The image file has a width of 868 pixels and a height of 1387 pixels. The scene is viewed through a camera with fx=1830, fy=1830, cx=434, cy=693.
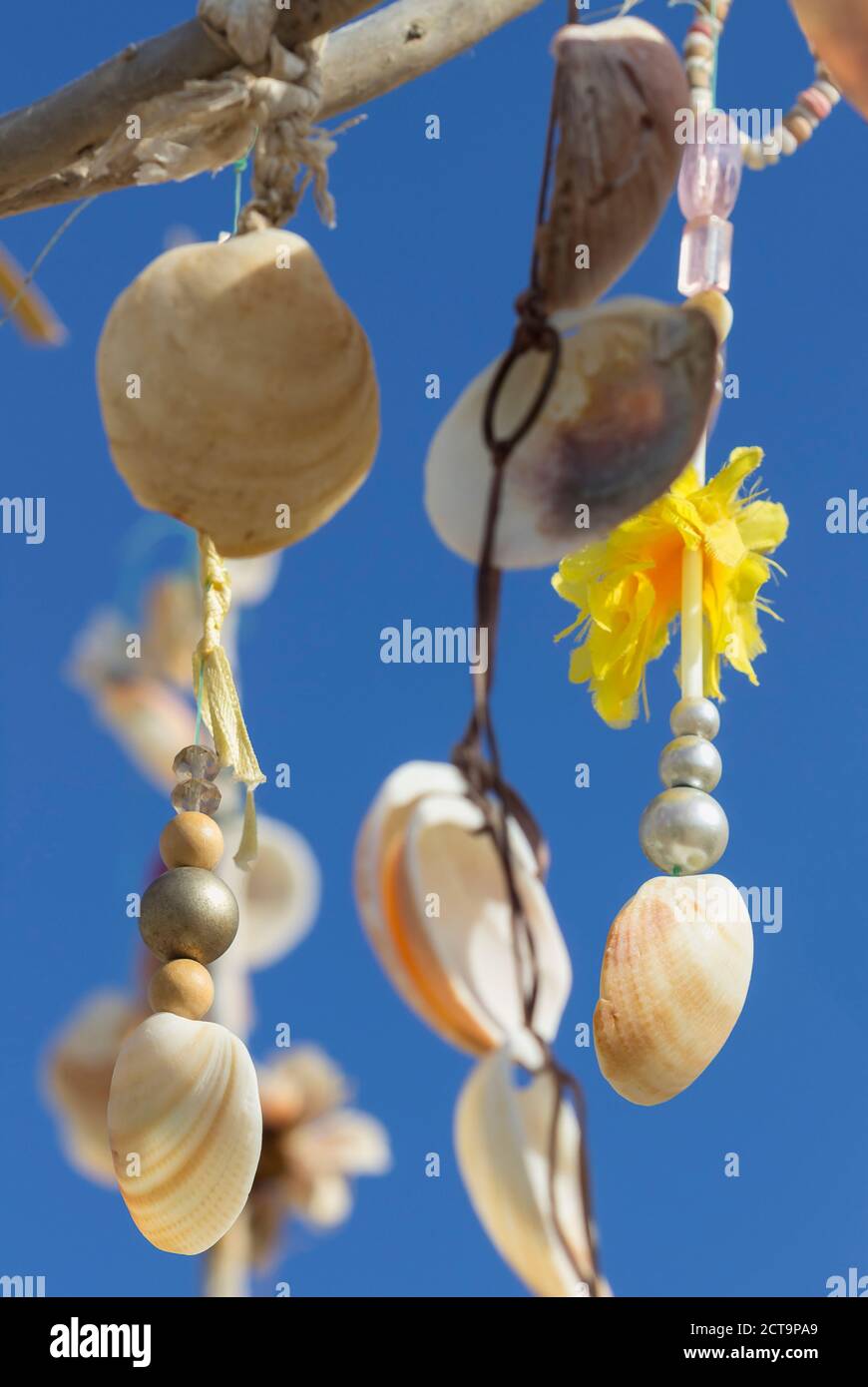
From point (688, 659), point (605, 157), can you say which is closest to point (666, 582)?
point (688, 659)

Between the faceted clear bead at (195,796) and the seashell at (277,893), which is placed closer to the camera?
the faceted clear bead at (195,796)

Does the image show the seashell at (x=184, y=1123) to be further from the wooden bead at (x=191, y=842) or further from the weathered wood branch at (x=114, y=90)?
the weathered wood branch at (x=114, y=90)

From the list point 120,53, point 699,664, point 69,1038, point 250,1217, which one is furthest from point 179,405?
point 250,1217

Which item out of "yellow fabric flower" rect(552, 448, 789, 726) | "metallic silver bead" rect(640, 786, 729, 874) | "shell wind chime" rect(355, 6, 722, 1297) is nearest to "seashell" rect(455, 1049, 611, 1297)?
"shell wind chime" rect(355, 6, 722, 1297)

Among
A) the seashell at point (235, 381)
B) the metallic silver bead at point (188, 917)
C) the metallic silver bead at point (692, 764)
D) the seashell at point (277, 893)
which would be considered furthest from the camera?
the seashell at point (277, 893)

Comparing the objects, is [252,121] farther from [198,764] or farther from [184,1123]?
[184,1123]

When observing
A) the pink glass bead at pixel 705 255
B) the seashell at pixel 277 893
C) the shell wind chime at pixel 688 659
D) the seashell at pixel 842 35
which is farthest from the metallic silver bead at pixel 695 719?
the seashell at pixel 277 893
